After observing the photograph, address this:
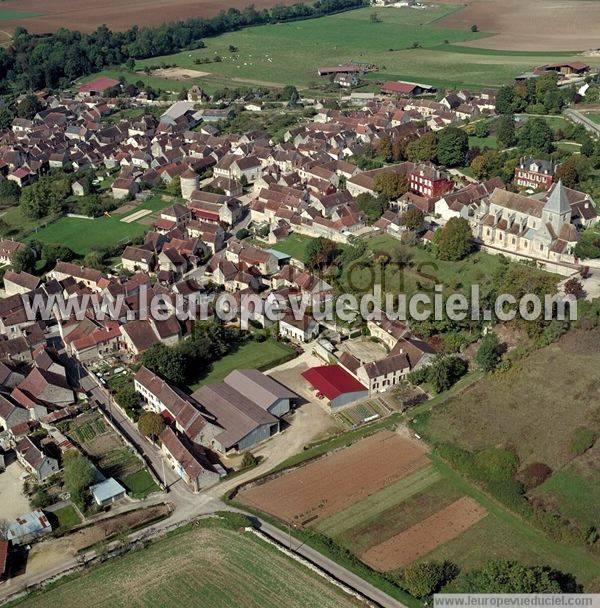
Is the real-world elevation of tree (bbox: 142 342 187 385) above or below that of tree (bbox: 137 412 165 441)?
above

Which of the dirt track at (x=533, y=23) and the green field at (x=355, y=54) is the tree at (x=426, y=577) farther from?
the dirt track at (x=533, y=23)

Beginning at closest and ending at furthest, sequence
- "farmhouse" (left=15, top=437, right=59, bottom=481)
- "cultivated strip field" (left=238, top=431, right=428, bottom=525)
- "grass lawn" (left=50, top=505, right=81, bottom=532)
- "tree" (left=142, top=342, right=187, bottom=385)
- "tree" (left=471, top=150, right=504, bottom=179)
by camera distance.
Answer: "grass lawn" (left=50, top=505, right=81, bottom=532) → "cultivated strip field" (left=238, top=431, right=428, bottom=525) → "farmhouse" (left=15, top=437, right=59, bottom=481) → "tree" (left=142, top=342, right=187, bottom=385) → "tree" (left=471, top=150, right=504, bottom=179)

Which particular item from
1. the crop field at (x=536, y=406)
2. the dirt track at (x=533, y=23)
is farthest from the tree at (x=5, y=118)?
the crop field at (x=536, y=406)

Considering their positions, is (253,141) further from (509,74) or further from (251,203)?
(509,74)

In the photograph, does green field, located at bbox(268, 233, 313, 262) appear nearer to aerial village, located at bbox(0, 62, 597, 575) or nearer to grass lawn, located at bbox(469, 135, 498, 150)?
aerial village, located at bbox(0, 62, 597, 575)

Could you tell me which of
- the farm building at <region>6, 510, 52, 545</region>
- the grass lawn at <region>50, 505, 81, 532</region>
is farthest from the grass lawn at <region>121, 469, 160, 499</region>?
the farm building at <region>6, 510, 52, 545</region>

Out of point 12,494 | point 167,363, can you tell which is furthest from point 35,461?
point 167,363
